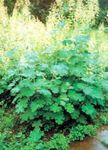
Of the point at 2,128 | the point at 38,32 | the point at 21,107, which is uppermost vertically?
the point at 38,32

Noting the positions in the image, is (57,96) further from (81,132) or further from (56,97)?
(81,132)

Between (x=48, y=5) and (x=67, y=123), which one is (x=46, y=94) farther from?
(x=48, y=5)

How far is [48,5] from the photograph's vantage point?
44.3 feet

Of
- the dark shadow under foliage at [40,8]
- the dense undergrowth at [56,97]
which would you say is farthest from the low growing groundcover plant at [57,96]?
the dark shadow under foliage at [40,8]

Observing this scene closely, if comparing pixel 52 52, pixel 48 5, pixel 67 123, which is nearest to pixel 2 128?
pixel 67 123

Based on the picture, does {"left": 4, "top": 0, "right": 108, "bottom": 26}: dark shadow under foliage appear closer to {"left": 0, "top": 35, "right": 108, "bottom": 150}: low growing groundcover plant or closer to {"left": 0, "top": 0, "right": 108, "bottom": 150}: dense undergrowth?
{"left": 0, "top": 0, "right": 108, "bottom": 150}: dense undergrowth

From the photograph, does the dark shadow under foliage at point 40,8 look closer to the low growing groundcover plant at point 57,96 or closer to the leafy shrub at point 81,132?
the low growing groundcover plant at point 57,96

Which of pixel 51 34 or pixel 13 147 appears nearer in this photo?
pixel 13 147

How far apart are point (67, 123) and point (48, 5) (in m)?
9.10

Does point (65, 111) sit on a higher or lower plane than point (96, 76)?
lower

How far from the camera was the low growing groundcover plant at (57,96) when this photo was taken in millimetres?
4676

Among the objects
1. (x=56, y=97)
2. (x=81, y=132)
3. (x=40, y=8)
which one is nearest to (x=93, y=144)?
(x=81, y=132)

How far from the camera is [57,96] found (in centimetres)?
488

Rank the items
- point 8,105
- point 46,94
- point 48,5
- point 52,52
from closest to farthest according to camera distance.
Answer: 1. point 46,94
2. point 52,52
3. point 8,105
4. point 48,5
